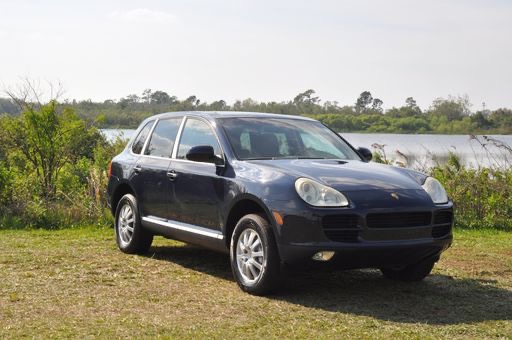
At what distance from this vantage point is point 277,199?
7305 mm

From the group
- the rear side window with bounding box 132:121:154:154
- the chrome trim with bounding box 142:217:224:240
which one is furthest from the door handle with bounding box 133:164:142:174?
the chrome trim with bounding box 142:217:224:240

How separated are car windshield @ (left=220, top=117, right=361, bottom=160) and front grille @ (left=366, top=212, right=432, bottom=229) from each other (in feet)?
4.73

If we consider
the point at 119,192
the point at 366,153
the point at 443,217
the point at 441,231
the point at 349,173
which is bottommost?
the point at 119,192

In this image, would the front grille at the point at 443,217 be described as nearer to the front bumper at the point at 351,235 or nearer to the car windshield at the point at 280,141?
the front bumper at the point at 351,235

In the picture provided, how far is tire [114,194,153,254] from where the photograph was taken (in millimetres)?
9789

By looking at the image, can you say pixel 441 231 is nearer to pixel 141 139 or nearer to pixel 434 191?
pixel 434 191

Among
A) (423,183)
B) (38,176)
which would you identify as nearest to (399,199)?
(423,183)

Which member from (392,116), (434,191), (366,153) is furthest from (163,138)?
(392,116)

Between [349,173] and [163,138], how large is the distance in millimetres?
2794

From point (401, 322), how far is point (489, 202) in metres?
7.99

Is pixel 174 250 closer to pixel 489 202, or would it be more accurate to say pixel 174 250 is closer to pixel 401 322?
pixel 401 322

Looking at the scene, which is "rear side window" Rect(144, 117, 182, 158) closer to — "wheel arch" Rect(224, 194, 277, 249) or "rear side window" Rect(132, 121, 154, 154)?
"rear side window" Rect(132, 121, 154, 154)

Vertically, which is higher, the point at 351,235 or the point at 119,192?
the point at 351,235

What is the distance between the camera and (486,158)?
1611 centimetres
